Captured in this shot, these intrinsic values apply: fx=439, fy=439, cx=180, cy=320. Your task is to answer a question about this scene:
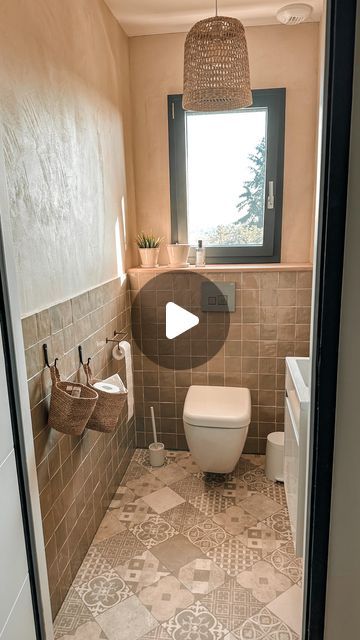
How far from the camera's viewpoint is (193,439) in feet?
7.48

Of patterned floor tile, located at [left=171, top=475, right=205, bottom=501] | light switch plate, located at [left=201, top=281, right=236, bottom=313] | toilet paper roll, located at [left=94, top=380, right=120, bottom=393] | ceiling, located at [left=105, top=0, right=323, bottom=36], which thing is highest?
ceiling, located at [left=105, top=0, right=323, bottom=36]

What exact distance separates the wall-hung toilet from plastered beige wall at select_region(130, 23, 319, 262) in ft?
3.35

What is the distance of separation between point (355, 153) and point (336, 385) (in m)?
0.45

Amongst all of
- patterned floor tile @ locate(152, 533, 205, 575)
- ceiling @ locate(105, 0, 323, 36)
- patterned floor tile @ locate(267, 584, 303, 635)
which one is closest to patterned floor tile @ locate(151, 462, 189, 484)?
patterned floor tile @ locate(152, 533, 205, 575)

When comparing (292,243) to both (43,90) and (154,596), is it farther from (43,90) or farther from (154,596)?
(154,596)

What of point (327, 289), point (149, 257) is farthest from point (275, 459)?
point (327, 289)

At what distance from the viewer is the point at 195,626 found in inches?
64.7

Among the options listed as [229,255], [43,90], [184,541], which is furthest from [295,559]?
[43,90]

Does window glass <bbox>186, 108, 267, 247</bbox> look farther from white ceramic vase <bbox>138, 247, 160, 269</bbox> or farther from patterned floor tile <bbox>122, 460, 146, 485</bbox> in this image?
patterned floor tile <bbox>122, 460, 146, 485</bbox>

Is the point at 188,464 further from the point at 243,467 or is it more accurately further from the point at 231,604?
the point at 231,604

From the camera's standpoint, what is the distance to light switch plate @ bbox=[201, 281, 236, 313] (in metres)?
2.60

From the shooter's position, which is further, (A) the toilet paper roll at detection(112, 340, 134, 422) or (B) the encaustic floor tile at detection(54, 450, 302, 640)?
(A) the toilet paper roll at detection(112, 340, 134, 422)

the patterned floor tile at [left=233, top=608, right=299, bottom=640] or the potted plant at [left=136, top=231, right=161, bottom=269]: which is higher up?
the potted plant at [left=136, top=231, right=161, bottom=269]

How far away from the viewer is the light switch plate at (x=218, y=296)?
2602mm
